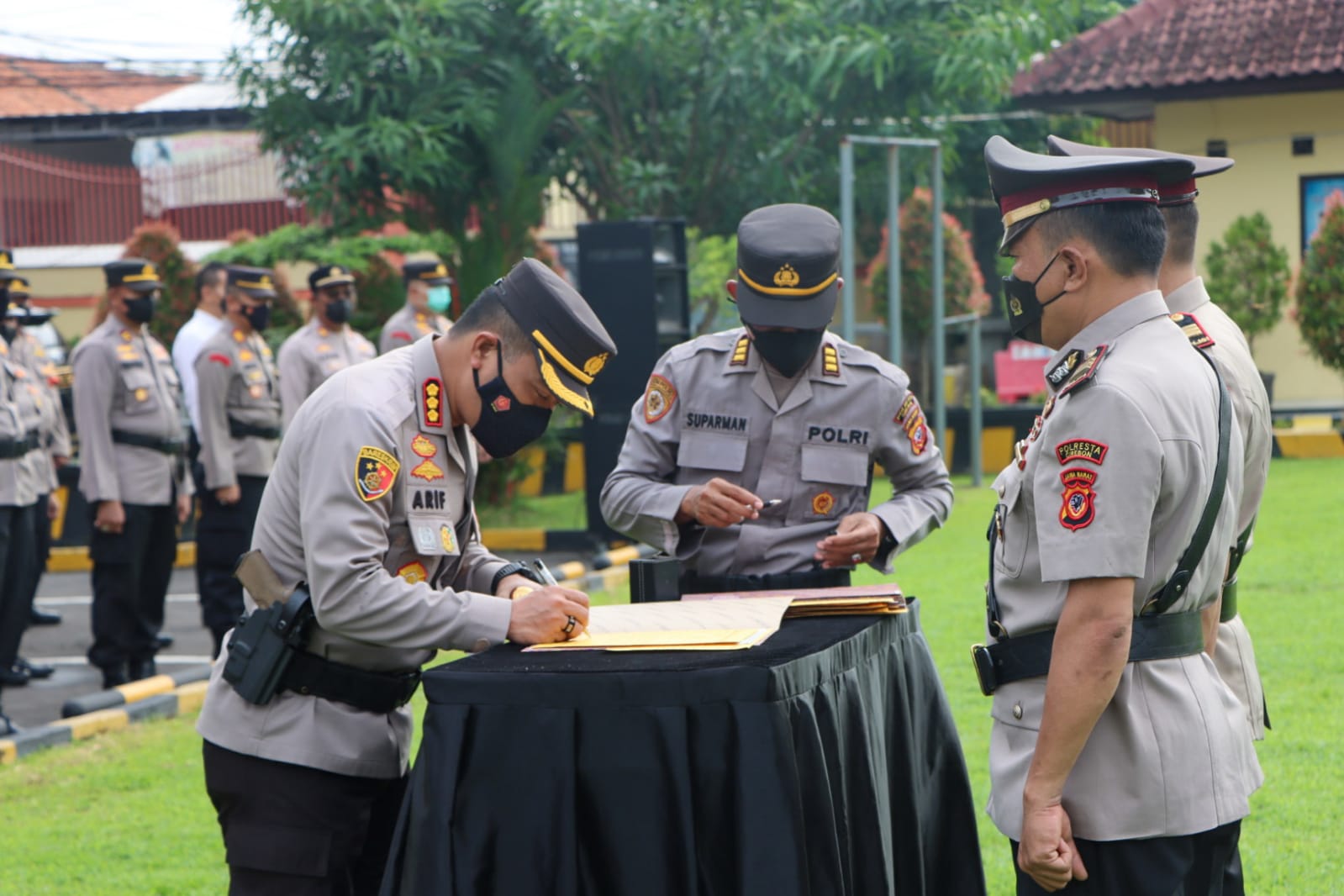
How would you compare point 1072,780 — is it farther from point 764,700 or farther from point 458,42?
point 458,42

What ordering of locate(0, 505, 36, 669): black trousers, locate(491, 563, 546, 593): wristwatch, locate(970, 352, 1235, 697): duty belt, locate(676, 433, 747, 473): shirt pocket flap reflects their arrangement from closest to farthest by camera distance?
locate(970, 352, 1235, 697): duty belt, locate(491, 563, 546, 593): wristwatch, locate(676, 433, 747, 473): shirt pocket flap, locate(0, 505, 36, 669): black trousers

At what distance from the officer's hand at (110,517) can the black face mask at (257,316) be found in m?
1.34

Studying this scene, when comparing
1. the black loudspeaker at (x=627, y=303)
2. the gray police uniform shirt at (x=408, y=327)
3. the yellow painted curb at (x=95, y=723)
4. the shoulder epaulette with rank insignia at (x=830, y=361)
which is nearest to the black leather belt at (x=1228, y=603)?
the shoulder epaulette with rank insignia at (x=830, y=361)

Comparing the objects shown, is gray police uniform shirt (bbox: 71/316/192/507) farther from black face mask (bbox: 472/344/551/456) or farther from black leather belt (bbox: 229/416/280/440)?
black face mask (bbox: 472/344/551/456)

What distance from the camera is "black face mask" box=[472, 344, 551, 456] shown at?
306 centimetres

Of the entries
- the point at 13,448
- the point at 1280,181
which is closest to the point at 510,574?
the point at 13,448

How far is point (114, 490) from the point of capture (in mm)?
7551

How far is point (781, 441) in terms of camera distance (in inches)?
164

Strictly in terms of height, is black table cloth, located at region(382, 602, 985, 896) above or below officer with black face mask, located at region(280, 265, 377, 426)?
below

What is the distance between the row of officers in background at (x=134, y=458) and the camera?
7.23m

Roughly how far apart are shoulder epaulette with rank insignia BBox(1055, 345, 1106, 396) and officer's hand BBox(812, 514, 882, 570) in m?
1.31

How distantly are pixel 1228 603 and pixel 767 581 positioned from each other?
115 centimetres

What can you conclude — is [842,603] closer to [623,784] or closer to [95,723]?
[623,784]

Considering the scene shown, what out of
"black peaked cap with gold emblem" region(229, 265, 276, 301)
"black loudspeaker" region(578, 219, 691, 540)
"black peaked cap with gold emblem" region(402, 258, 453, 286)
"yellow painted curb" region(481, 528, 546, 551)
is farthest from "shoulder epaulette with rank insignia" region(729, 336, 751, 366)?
"yellow painted curb" region(481, 528, 546, 551)
